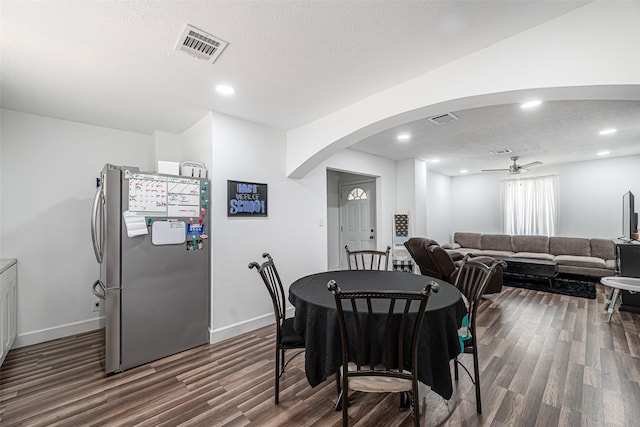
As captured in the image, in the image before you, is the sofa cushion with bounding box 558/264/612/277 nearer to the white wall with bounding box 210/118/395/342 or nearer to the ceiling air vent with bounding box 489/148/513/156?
the ceiling air vent with bounding box 489/148/513/156

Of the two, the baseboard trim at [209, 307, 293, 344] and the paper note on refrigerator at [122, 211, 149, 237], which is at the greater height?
the paper note on refrigerator at [122, 211, 149, 237]

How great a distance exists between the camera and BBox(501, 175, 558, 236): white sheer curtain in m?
6.57

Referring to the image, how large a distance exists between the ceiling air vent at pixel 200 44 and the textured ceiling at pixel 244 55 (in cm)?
5

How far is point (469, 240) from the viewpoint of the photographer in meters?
7.49

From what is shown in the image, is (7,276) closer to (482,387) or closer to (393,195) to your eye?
(482,387)

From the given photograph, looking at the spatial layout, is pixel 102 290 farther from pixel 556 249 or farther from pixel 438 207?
pixel 556 249

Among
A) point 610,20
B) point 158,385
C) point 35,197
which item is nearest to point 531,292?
point 610,20

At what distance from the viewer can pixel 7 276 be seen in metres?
2.49

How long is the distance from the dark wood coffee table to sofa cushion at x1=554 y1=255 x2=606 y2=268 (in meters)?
0.61

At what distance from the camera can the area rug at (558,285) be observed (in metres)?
4.70

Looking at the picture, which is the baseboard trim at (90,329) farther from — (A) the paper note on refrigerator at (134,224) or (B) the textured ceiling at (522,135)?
(B) the textured ceiling at (522,135)

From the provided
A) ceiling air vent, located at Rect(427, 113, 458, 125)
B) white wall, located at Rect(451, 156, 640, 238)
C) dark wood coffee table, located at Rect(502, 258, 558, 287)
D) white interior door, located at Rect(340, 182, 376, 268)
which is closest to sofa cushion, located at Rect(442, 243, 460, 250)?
white wall, located at Rect(451, 156, 640, 238)

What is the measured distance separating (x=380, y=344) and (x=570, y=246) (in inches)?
272

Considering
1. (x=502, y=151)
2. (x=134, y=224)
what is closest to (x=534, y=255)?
(x=502, y=151)
